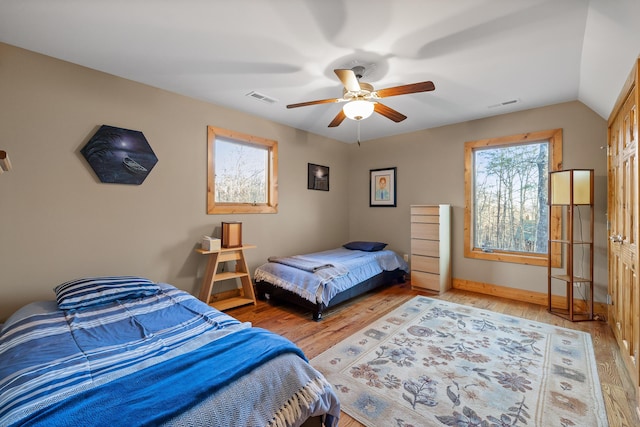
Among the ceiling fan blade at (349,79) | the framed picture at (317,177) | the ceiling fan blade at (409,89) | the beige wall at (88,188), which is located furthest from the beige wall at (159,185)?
the ceiling fan blade at (409,89)

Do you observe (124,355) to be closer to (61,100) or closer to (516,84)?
(61,100)

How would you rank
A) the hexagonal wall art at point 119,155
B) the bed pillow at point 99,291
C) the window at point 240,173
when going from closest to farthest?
1. the bed pillow at point 99,291
2. the hexagonal wall art at point 119,155
3. the window at point 240,173

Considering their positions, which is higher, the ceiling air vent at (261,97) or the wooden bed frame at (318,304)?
the ceiling air vent at (261,97)

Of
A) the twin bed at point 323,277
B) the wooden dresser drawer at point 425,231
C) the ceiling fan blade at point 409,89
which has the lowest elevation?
the twin bed at point 323,277

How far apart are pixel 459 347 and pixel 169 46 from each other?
3.46 meters

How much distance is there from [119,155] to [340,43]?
2.29 metres

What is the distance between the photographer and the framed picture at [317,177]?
465 centimetres

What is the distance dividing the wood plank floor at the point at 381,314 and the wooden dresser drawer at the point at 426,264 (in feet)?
1.16

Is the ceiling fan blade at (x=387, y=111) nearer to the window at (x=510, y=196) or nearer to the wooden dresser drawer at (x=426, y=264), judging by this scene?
the window at (x=510, y=196)

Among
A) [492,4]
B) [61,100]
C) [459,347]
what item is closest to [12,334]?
[61,100]

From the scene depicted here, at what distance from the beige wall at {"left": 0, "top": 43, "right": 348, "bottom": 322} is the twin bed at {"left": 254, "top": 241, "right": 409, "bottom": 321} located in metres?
0.49

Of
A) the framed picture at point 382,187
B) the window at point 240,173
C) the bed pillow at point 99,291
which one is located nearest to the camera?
the bed pillow at point 99,291

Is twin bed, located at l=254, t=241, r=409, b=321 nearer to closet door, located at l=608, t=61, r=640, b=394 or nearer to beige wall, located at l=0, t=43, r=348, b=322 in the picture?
beige wall, located at l=0, t=43, r=348, b=322

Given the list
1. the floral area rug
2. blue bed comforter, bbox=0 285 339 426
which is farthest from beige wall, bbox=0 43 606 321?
the floral area rug
